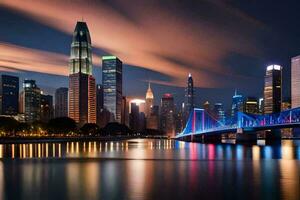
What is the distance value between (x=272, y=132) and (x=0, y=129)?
95621mm

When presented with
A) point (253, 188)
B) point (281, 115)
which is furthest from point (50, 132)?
point (253, 188)

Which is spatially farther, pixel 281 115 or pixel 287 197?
pixel 281 115

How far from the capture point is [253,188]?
117ft

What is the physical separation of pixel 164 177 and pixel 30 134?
15879cm

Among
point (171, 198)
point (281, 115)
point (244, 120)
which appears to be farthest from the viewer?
point (244, 120)

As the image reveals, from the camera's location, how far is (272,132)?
552 feet

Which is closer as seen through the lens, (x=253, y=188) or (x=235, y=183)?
(x=253, y=188)

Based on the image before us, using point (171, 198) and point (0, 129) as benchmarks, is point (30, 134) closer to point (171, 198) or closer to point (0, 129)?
point (0, 129)

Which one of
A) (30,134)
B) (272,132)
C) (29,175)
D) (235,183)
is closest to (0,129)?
(30,134)

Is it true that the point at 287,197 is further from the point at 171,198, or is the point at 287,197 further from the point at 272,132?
the point at 272,132

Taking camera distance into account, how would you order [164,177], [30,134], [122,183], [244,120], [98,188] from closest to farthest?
[98,188]
[122,183]
[164,177]
[244,120]
[30,134]

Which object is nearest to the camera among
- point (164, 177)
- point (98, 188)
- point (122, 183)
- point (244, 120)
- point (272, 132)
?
point (98, 188)

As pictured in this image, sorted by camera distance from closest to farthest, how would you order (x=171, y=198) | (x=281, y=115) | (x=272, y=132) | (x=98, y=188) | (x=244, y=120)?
(x=171, y=198) < (x=98, y=188) < (x=281, y=115) < (x=244, y=120) < (x=272, y=132)

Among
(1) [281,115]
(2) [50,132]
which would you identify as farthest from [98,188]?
(2) [50,132]
